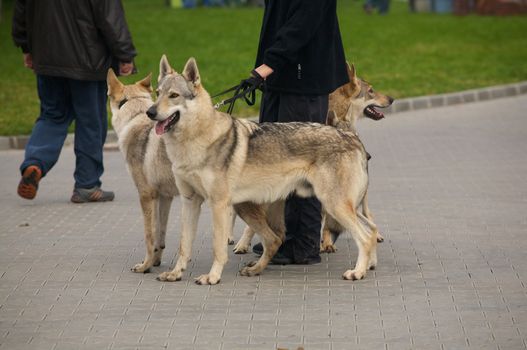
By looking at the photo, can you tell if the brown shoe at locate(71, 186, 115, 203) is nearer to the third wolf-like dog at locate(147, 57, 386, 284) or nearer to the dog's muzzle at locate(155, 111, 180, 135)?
the third wolf-like dog at locate(147, 57, 386, 284)

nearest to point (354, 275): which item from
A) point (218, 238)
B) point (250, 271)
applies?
point (250, 271)

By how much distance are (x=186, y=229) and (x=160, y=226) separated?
47 centimetres

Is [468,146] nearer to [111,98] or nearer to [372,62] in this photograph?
[111,98]

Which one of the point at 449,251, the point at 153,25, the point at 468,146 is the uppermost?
the point at 449,251

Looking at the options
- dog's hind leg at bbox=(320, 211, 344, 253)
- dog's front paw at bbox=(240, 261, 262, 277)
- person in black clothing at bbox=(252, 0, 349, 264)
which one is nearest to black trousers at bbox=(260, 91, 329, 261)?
person in black clothing at bbox=(252, 0, 349, 264)

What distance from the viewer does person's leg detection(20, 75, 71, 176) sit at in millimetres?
10617

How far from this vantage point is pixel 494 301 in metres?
6.94

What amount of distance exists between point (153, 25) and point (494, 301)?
2132 centimetres

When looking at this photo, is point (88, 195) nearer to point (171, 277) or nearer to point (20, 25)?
point (20, 25)

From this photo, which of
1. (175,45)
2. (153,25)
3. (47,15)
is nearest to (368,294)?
(47,15)

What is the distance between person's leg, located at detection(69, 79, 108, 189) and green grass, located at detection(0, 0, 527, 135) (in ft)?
13.4

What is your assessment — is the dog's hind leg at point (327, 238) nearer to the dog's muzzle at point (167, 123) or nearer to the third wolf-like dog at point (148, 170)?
the third wolf-like dog at point (148, 170)

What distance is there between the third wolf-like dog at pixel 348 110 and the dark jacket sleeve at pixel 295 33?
86cm

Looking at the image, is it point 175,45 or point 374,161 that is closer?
point 374,161
